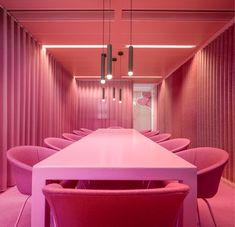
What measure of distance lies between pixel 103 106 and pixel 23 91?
18.7 feet

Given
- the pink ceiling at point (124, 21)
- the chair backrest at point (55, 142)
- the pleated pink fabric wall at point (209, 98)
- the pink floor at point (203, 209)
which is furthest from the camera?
the pleated pink fabric wall at point (209, 98)

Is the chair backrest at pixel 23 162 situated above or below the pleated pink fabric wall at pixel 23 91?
below

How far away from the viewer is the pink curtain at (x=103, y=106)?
953cm

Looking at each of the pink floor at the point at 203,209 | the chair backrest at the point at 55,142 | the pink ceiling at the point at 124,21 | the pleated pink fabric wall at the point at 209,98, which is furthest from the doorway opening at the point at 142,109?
the chair backrest at the point at 55,142

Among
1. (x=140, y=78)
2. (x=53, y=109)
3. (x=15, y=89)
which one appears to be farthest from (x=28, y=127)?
(x=140, y=78)

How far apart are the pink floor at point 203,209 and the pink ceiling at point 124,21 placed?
2.56 m

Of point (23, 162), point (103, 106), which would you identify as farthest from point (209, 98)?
point (103, 106)

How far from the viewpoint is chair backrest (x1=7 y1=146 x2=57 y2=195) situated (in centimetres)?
169

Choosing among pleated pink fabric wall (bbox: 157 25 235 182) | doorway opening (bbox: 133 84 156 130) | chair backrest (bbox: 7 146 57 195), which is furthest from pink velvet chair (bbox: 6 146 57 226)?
doorway opening (bbox: 133 84 156 130)

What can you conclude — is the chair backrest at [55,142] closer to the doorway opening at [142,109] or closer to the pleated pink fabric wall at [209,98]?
→ the pleated pink fabric wall at [209,98]

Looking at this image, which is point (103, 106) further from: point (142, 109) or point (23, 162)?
point (23, 162)

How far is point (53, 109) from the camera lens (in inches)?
233

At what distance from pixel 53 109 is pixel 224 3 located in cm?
418

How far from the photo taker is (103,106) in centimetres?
963
